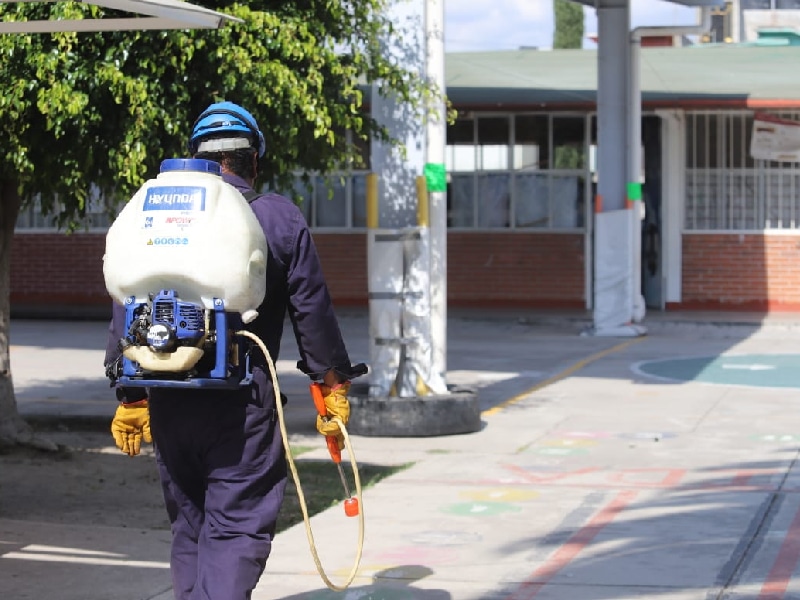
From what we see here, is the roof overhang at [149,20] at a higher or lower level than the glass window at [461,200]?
higher

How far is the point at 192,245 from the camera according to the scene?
14.6 ft

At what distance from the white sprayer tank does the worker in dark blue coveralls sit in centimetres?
22

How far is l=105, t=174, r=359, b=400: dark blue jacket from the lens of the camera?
4.79 m

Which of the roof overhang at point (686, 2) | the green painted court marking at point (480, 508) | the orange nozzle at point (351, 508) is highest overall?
the roof overhang at point (686, 2)

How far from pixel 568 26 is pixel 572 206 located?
32.4 meters

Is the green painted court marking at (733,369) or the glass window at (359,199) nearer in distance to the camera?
the green painted court marking at (733,369)

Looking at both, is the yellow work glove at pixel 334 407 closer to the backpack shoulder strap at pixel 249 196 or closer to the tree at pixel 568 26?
the backpack shoulder strap at pixel 249 196

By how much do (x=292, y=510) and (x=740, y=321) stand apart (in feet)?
45.3

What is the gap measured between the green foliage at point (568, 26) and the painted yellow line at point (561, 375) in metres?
36.3

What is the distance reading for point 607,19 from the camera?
65.2 feet

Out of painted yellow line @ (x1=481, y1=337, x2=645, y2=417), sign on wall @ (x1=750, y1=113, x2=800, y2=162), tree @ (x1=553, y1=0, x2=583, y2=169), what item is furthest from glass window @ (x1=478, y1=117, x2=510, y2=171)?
tree @ (x1=553, y1=0, x2=583, y2=169)

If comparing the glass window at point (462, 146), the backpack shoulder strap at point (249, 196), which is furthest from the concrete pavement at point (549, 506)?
the glass window at point (462, 146)

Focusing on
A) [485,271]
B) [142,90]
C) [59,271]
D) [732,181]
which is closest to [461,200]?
[485,271]

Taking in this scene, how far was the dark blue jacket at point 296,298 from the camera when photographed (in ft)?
15.7
